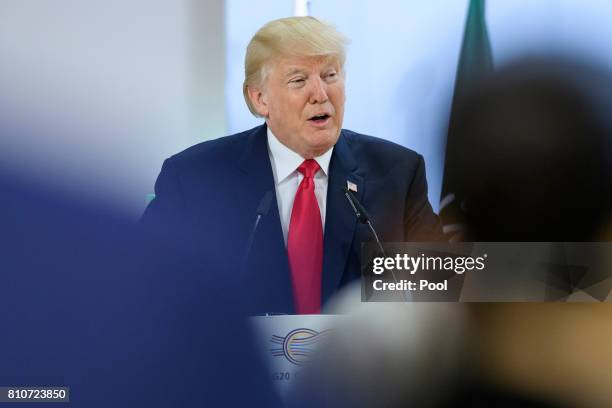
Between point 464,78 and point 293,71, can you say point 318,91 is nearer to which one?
point 293,71

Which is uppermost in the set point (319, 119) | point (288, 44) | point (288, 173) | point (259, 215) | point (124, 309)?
point (288, 44)

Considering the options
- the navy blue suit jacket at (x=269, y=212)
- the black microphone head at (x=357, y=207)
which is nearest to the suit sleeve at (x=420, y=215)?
the navy blue suit jacket at (x=269, y=212)

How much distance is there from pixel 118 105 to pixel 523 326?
4.10ft

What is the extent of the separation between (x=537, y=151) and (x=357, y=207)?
51cm

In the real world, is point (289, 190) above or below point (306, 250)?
above

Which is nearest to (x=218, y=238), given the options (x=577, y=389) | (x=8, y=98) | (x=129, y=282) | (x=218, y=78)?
(x=129, y=282)

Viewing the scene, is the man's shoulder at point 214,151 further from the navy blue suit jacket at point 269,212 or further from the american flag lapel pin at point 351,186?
the american flag lapel pin at point 351,186

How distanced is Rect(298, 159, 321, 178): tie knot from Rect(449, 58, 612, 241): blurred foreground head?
1.25 feet

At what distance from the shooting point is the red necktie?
269 cm

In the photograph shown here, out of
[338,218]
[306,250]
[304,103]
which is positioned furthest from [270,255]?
[304,103]

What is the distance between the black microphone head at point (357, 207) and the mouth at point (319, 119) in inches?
7.5

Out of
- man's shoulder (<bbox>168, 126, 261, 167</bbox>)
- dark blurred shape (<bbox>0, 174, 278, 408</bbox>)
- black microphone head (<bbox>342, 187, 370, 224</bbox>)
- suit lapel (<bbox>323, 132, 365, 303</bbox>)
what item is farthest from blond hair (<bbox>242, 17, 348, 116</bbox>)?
dark blurred shape (<bbox>0, 174, 278, 408</bbox>)

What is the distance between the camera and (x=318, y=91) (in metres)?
2.68

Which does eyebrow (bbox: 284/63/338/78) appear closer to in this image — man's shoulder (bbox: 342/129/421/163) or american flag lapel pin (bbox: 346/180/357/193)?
man's shoulder (bbox: 342/129/421/163)
